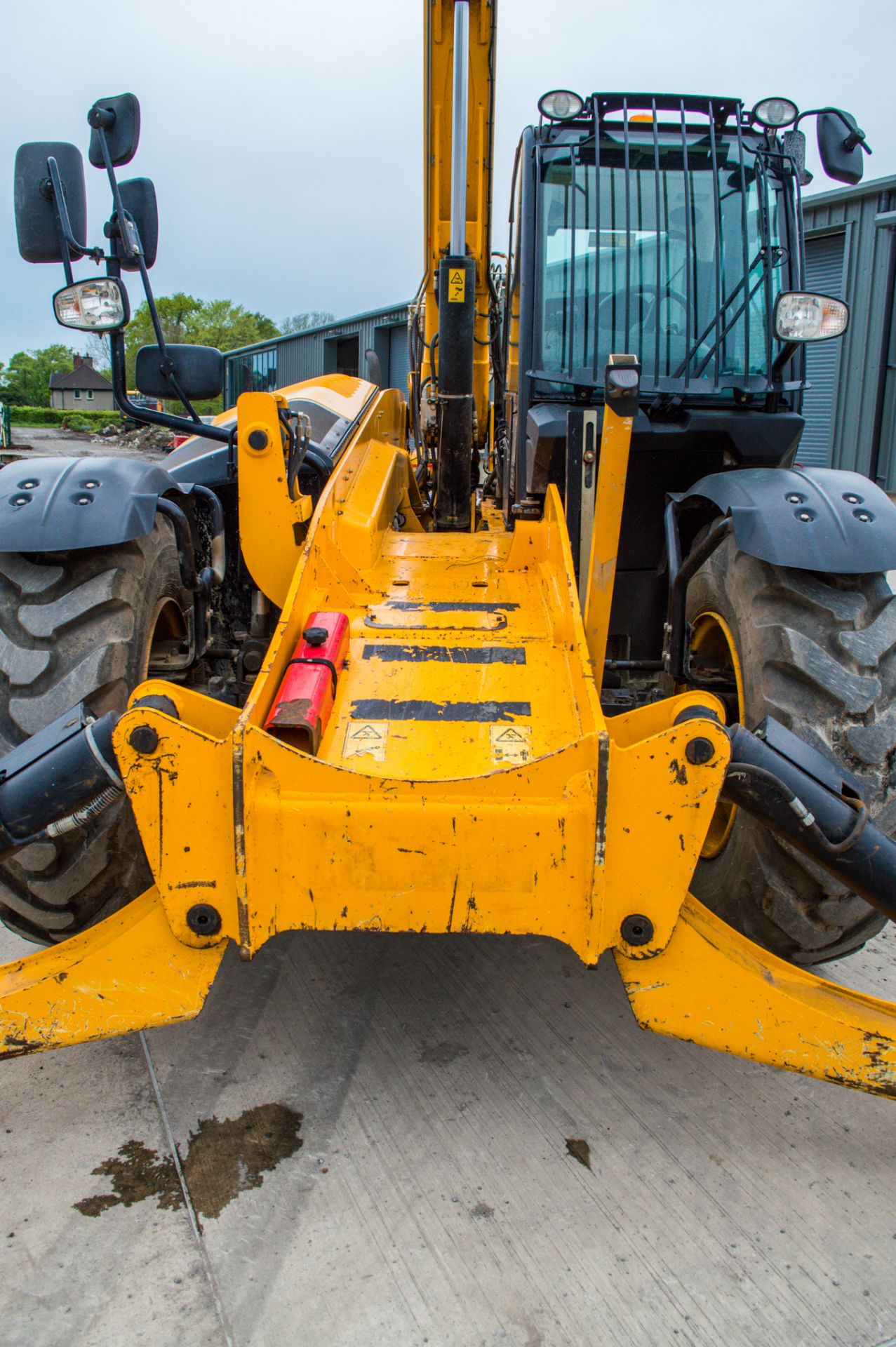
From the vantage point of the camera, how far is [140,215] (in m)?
2.66

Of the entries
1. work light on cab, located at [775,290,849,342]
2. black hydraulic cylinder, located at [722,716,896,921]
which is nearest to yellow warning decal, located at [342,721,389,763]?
black hydraulic cylinder, located at [722,716,896,921]

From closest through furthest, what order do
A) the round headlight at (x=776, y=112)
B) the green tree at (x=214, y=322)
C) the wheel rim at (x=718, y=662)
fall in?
the wheel rim at (x=718, y=662)
the round headlight at (x=776, y=112)
the green tree at (x=214, y=322)

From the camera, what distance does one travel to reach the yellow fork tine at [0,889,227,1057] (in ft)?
6.70

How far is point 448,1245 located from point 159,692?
4.22ft

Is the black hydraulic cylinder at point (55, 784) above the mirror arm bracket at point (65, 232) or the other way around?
the other way around

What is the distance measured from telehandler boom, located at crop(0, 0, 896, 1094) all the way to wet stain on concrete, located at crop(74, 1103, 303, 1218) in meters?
0.35

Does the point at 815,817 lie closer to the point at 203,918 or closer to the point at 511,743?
the point at 511,743

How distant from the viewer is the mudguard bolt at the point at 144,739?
77.0 inches

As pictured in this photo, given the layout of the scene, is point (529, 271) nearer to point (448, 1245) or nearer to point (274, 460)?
point (274, 460)

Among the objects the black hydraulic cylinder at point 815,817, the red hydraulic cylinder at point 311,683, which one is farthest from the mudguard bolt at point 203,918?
the black hydraulic cylinder at point 815,817

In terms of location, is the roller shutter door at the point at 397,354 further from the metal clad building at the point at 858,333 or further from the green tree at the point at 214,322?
the green tree at the point at 214,322

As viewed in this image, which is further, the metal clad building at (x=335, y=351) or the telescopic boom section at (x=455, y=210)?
the metal clad building at (x=335, y=351)

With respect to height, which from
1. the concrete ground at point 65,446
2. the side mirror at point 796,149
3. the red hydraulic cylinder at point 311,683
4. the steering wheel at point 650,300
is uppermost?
the side mirror at point 796,149

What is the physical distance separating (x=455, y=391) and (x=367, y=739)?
220 centimetres
